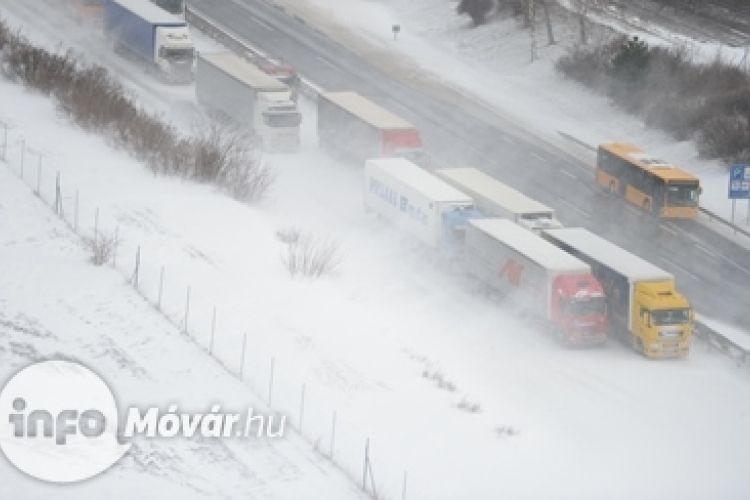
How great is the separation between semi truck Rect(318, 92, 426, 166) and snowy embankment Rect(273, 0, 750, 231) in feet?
33.0

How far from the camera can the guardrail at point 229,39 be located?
3115 inches

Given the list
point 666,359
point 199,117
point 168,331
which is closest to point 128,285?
point 168,331

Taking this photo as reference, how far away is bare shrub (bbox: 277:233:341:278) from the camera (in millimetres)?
52094

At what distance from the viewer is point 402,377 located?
45531mm

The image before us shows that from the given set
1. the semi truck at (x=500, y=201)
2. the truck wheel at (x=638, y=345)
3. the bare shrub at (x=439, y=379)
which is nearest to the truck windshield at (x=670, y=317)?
the truck wheel at (x=638, y=345)

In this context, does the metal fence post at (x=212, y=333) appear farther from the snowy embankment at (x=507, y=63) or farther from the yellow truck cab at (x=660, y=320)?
the snowy embankment at (x=507, y=63)

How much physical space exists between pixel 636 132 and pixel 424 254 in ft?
71.5

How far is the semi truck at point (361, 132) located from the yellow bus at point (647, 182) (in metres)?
7.59

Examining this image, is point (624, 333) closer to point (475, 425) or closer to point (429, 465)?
point (475, 425)

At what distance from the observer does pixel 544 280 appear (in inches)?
1988

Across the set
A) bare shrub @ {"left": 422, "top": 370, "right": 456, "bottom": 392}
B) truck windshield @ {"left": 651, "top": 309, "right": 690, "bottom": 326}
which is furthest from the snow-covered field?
truck windshield @ {"left": 651, "top": 309, "right": 690, "bottom": 326}

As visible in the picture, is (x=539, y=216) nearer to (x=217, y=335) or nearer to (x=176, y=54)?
(x=217, y=335)

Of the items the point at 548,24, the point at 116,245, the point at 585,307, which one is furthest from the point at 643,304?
the point at 548,24

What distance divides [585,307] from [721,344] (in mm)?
4494
